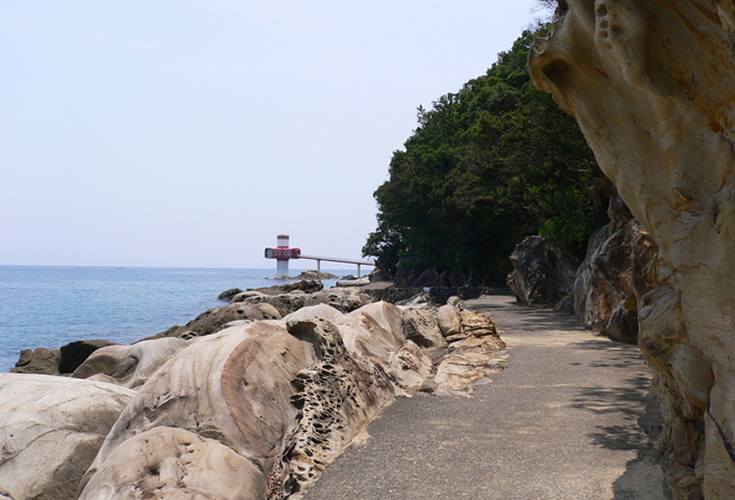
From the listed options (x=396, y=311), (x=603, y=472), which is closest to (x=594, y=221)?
(x=396, y=311)

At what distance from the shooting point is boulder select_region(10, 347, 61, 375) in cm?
1508

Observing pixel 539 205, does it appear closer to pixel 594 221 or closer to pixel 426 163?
pixel 594 221

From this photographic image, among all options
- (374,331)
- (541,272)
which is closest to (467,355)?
(374,331)

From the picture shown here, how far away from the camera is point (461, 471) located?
511 centimetres

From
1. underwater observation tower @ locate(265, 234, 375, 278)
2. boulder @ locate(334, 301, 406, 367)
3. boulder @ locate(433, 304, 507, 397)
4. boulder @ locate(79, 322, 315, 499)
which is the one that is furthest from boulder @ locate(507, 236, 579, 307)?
underwater observation tower @ locate(265, 234, 375, 278)

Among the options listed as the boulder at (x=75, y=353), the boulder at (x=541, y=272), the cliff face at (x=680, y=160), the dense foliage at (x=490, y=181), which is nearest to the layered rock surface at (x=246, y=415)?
the cliff face at (x=680, y=160)

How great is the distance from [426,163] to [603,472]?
1471 inches

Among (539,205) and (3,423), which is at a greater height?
(539,205)

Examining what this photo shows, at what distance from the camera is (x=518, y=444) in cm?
577

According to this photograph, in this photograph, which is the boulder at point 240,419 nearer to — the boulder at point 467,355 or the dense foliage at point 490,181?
the boulder at point 467,355

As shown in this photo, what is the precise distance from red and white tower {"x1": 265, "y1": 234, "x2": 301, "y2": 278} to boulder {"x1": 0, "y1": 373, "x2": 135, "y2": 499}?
345 ft

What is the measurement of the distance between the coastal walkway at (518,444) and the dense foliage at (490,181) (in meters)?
11.6

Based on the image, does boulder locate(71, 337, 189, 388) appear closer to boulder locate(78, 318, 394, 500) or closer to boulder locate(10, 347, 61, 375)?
boulder locate(10, 347, 61, 375)

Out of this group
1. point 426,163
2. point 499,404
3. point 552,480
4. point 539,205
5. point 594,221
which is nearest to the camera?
point 552,480
